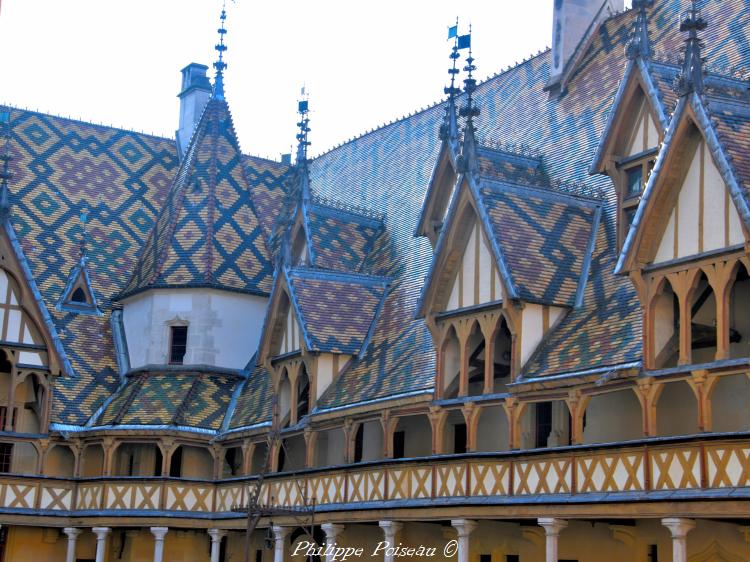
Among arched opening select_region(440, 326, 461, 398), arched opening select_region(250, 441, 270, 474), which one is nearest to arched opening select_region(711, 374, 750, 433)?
arched opening select_region(440, 326, 461, 398)

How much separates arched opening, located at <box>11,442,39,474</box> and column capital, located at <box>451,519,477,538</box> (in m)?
12.7

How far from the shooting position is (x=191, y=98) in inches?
1722

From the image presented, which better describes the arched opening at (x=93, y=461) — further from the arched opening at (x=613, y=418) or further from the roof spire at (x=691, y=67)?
the roof spire at (x=691, y=67)

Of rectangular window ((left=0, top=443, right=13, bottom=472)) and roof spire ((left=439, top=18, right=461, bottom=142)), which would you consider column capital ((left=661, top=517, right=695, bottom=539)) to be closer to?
roof spire ((left=439, top=18, right=461, bottom=142))

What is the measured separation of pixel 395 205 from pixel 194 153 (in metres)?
6.61

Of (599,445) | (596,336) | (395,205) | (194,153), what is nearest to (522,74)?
(395,205)

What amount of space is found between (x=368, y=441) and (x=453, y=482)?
19.3 ft

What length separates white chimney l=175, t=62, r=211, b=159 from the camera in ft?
141

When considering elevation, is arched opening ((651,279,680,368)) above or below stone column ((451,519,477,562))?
above

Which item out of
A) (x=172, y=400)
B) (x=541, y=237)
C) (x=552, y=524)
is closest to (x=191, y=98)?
(x=172, y=400)

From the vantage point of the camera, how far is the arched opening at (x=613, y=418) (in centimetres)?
2242

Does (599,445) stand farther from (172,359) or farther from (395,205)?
(172,359)

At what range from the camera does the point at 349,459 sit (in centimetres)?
2805

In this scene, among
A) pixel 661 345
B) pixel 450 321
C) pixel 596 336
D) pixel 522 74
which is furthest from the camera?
pixel 522 74
